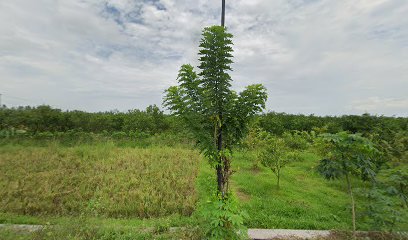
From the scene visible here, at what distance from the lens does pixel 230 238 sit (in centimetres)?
301

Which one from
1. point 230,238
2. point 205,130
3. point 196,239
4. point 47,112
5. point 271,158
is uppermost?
point 47,112

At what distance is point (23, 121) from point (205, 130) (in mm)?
13490

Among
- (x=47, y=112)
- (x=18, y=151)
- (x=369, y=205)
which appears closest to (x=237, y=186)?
(x=369, y=205)

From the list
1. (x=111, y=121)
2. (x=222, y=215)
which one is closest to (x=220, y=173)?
(x=222, y=215)

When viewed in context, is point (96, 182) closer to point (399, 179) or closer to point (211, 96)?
point (211, 96)

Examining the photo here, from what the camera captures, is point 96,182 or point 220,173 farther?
point 96,182

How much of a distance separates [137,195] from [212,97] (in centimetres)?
385

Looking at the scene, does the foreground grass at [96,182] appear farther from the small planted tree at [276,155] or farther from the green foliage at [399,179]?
the green foliage at [399,179]

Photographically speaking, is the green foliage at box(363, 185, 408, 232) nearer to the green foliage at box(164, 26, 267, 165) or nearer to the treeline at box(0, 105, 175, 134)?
the green foliage at box(164, 26, 267, 165)

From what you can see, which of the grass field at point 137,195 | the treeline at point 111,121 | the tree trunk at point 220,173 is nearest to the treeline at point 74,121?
the treeline at point 111,121

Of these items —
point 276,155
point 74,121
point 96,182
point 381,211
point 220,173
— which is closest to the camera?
point 220,173

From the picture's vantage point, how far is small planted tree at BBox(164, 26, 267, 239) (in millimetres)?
2818

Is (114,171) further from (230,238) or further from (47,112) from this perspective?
(47,112)

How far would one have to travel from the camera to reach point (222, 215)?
8.98 feet
